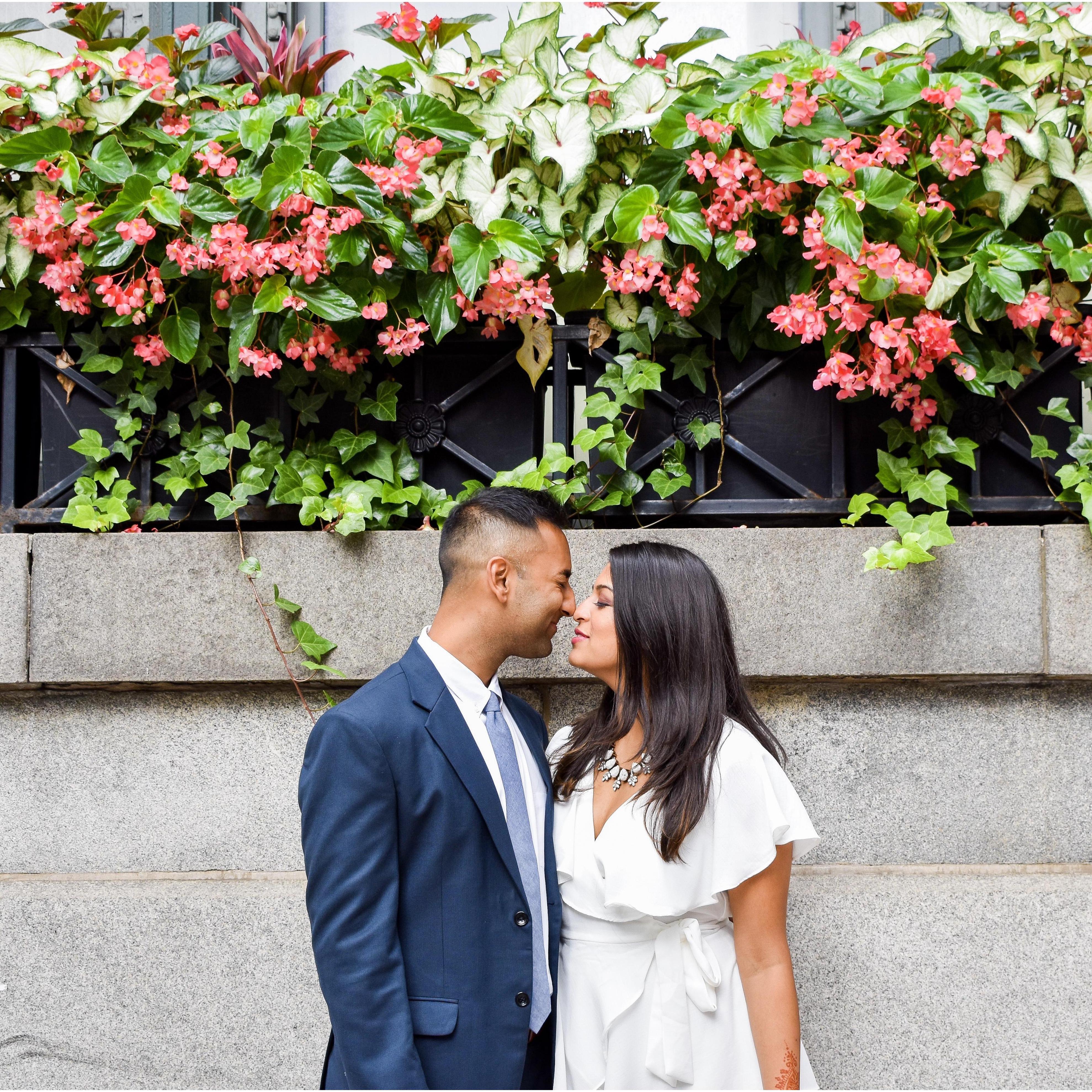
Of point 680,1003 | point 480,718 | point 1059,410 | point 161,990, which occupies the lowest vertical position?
point 161,990

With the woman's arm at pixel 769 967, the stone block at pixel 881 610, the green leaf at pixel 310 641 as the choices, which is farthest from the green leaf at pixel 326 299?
the woman's arm at pixel 769 967

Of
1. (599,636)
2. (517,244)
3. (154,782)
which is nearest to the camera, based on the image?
(599,636)

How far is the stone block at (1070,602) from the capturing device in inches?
113

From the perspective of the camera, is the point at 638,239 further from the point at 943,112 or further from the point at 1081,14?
the point at 1081,14

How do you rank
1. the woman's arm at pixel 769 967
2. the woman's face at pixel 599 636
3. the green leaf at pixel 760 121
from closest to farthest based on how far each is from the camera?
the woman's arm at pixel 769 967
the woman's face at pixel 599 636
the green leaf at pixel 760 121

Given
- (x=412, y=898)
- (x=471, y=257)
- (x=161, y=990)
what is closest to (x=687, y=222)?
(x=471, y=257)

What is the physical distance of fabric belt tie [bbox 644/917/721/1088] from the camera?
7.32 feet

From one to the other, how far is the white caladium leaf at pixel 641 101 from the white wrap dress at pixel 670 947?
1.84m

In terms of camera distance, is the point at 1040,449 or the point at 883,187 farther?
the point at 1040,449

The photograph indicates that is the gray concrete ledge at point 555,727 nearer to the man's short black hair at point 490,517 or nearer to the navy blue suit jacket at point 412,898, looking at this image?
the man's short black hair at point 490,517

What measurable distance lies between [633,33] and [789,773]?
2.44 meters

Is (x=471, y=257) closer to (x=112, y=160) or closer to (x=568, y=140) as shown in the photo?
(x=568, y=140)

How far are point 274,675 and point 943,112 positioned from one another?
2707 millimetres

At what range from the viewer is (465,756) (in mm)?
2121
